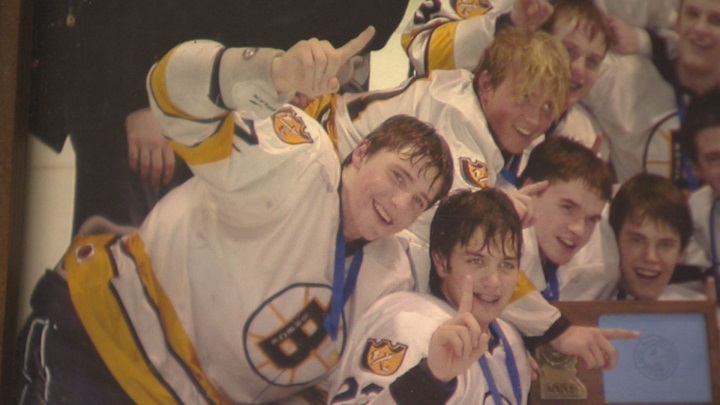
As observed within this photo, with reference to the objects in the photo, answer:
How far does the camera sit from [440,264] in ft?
5.31

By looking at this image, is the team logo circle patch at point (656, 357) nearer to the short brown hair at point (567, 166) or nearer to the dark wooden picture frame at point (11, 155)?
the short brown hair at point (567, 166)

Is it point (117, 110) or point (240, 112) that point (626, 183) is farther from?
point (117, 110)

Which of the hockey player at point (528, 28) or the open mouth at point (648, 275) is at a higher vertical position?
the hockey player at point (528, 28)

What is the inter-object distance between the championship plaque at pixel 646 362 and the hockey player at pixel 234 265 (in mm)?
376

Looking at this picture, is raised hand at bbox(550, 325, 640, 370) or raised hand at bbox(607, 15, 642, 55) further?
raised hand at bbox(607, 15, 642, 55)

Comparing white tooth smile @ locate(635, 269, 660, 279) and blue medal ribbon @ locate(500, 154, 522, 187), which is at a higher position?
blue medal ribbon @ locate(500, 154, 522, 187)

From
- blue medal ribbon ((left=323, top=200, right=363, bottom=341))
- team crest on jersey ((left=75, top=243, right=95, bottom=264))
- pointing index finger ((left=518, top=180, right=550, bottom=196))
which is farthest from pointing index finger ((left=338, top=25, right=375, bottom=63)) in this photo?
team crest on jersey ((left=75, top=243, right=95, bottom=264))

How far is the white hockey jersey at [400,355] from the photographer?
5.04 feet

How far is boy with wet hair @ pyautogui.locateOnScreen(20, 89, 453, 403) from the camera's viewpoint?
161 centimetres

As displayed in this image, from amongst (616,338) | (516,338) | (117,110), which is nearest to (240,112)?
(117,110)

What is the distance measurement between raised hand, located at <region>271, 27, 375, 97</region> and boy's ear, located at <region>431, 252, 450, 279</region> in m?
0.45

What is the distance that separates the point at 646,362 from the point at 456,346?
41 cm

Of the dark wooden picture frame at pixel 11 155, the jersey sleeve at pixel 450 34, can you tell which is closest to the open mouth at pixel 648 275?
the jersey sleeve at pixel 450 34

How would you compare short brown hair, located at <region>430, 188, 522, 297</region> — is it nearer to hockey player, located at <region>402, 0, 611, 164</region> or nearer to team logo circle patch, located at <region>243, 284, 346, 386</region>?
hockey player, located at <region>402, 0, 611, 164</region>
